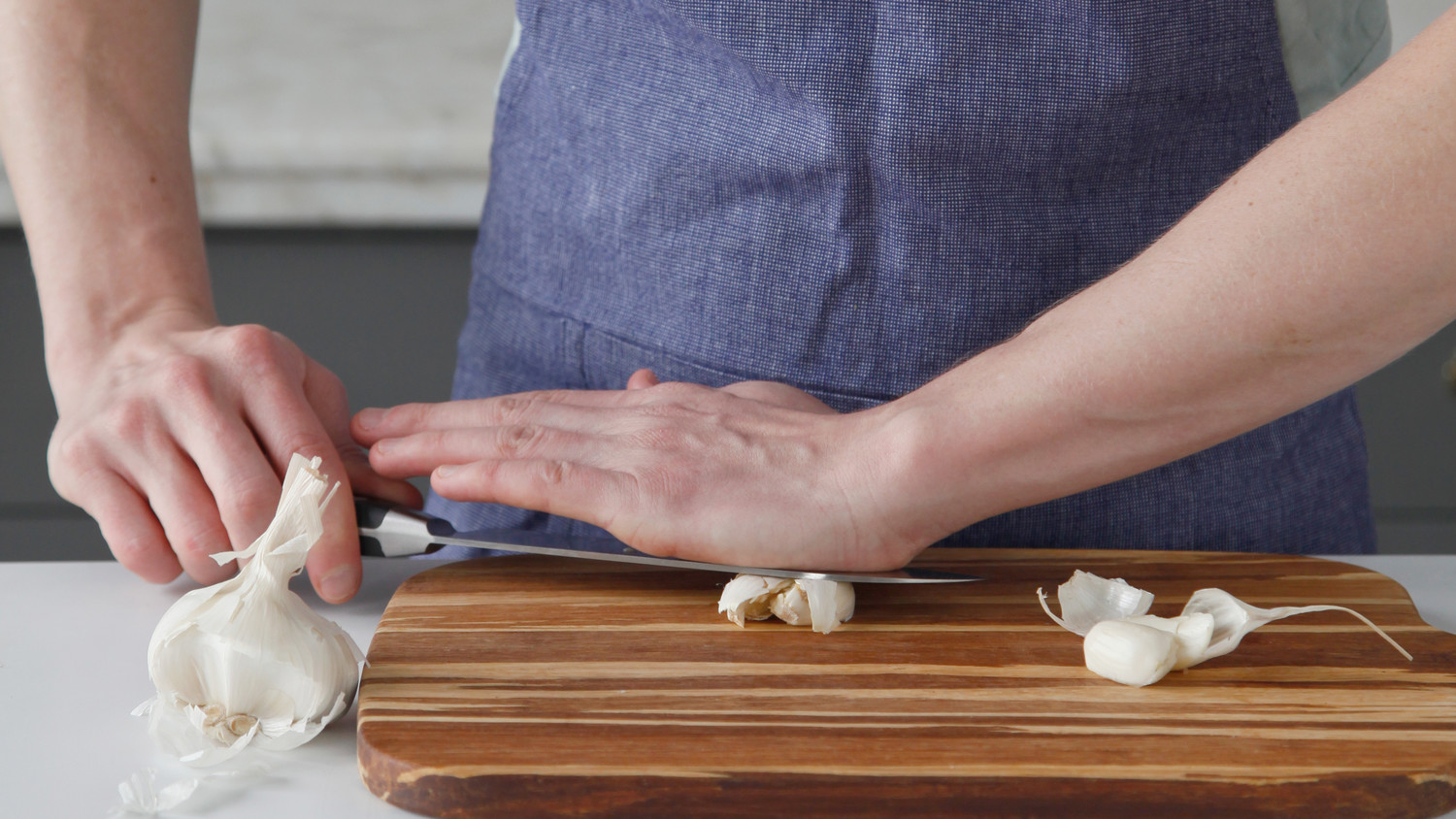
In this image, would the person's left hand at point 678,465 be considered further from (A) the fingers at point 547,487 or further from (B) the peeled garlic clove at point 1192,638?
(B) the peeled garlic clove at point 1192,638

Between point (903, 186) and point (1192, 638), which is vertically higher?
point (903, 186)

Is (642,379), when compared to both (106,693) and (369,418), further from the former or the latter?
(106,693)

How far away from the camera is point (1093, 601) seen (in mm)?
603

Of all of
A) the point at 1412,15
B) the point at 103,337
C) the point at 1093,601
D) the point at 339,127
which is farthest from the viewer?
the point at 1412,15

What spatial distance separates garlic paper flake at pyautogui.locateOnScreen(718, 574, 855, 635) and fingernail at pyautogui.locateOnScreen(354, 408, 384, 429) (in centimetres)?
28

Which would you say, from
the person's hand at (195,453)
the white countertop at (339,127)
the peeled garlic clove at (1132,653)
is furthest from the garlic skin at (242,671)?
the white countertop at (339,127)

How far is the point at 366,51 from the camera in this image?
5.47 feet

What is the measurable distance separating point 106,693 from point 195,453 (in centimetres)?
15

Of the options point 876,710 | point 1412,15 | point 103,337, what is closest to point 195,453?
point 103,337

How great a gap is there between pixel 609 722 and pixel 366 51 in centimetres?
143

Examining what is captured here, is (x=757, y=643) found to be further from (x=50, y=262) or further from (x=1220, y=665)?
(x=50, y=262)

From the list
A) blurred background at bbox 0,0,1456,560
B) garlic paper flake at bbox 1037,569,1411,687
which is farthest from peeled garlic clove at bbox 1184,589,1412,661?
blurred background at bbox 0,0,1456,560

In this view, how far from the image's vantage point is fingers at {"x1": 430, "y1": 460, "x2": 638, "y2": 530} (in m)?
0.64

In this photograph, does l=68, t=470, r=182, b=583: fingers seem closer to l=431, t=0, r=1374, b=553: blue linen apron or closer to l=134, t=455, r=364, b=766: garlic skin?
l=134, t=455, r=364, b=766: garlic skin
